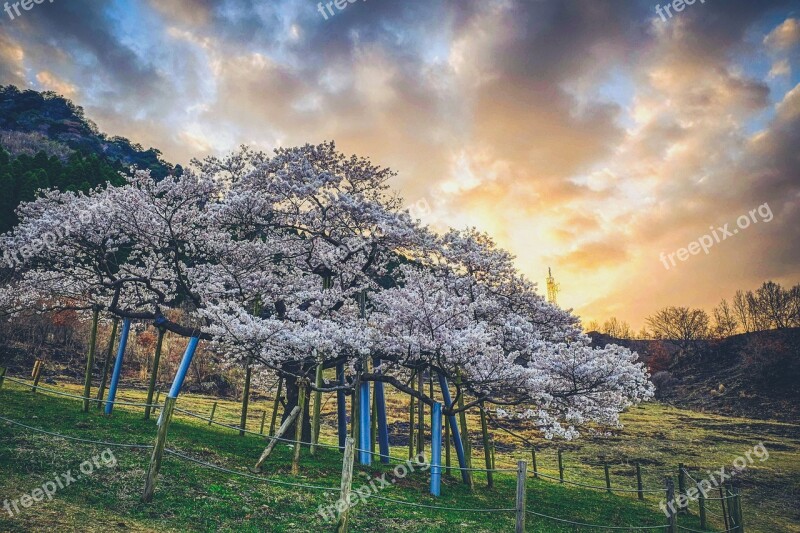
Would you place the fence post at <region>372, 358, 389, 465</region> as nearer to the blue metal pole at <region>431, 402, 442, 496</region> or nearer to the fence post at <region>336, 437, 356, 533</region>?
the blue metal pole at <region>431, 402, 442, 496</region>

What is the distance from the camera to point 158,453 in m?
9.25

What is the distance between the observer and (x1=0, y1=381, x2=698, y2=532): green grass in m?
8.88

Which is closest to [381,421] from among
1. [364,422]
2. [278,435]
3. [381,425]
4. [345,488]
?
[381,425]

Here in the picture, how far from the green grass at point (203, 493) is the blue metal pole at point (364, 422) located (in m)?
0.91

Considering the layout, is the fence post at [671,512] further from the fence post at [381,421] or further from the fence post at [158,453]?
the fence post at [158,453]

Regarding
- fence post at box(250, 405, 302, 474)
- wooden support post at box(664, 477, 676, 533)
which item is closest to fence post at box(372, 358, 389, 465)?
fence post at box(250, 405, 302, 474)

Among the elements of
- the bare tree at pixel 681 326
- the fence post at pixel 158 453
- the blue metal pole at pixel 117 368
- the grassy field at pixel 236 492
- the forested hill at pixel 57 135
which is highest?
the forested hill at pixel 57 135

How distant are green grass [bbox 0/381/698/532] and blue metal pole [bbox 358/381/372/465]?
0.91 meters

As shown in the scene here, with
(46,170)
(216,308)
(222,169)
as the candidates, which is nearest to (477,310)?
(216,308)

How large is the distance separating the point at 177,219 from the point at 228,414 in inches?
814

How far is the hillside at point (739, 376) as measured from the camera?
161ft

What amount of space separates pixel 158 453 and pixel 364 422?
854cm

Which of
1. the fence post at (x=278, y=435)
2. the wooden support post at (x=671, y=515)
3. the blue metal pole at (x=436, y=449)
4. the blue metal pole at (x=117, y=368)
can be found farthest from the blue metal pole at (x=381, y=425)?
the blue metal pole at (x=117, y=368)

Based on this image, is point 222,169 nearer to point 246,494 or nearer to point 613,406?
point 246,494
